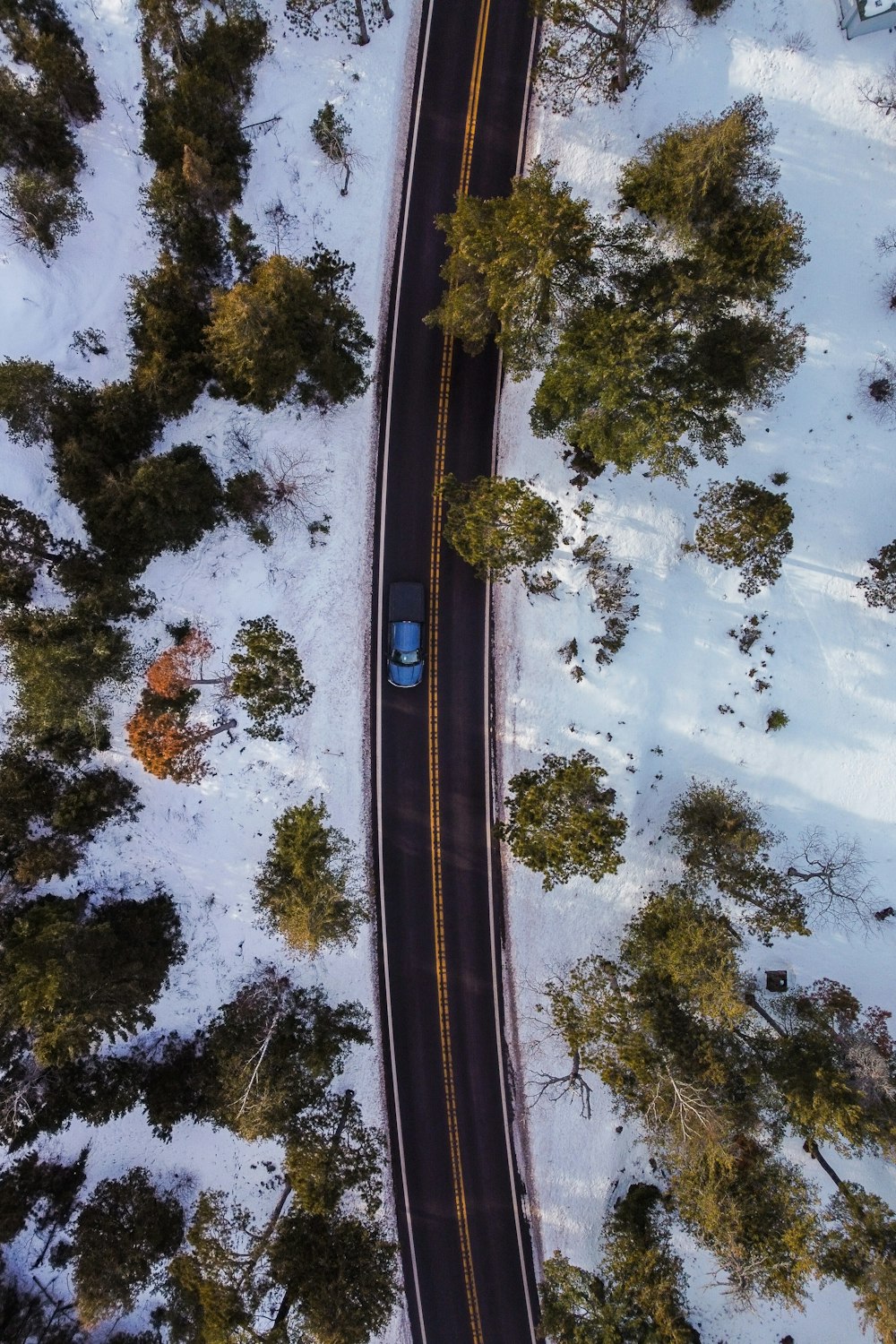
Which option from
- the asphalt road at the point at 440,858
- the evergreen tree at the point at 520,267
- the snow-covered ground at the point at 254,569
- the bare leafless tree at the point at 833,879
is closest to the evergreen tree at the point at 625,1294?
the asphalt road at the point at 440,858

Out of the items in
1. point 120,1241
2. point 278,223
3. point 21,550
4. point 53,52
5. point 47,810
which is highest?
point 53,52

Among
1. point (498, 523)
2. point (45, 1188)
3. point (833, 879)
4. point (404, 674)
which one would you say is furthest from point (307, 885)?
point (833, 879)

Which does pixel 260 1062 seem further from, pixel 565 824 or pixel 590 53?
pixel 590 53

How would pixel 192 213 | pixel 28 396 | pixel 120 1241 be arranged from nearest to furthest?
pixel 28 396, pixel 192 213, pixel 120 1241

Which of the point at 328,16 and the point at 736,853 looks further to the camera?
the point at 328,16

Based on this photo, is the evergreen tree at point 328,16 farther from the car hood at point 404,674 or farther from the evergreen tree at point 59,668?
the car hood at point 404,674

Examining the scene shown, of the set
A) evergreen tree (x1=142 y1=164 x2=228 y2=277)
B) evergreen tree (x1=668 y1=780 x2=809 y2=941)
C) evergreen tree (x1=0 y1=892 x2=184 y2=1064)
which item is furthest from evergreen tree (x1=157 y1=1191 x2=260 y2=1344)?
evergreen tree (x1=142 y1=164 x2=228 y2=277)
